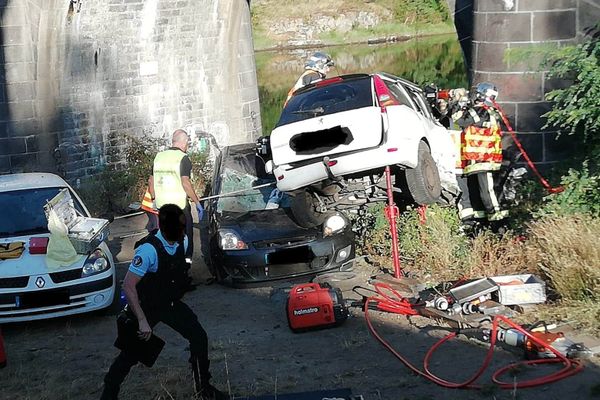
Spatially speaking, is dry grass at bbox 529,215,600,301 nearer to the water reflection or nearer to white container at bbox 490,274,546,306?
white container at bbox 490,274,546,306

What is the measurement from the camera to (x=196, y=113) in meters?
19.9

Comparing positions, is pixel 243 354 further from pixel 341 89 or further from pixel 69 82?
pixel 69 82

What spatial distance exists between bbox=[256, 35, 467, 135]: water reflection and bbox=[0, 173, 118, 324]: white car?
18.1m

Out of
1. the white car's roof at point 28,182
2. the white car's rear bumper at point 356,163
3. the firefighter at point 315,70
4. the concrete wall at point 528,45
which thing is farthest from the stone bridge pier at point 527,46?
the white car's roof at point 28,182

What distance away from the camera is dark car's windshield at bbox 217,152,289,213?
11.8 m

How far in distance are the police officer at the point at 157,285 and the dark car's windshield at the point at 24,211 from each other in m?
4.14

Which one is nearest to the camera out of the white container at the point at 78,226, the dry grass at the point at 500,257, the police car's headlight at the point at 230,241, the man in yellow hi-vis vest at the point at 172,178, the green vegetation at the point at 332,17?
the dry grass at the point at 500,257

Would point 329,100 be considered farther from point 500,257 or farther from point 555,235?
point 555,235

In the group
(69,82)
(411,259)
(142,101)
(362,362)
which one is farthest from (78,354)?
(142,101)

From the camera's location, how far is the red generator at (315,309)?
8.83 m

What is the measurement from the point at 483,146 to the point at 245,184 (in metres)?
3.00

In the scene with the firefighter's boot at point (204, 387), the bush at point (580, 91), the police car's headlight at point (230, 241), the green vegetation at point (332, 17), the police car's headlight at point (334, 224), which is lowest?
the firefighter's boot at point (204, 387)

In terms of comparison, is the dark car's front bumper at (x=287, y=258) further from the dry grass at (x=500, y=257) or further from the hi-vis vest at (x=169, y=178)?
the dry grass at (x=500, y=257)

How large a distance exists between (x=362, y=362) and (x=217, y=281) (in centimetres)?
389
